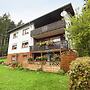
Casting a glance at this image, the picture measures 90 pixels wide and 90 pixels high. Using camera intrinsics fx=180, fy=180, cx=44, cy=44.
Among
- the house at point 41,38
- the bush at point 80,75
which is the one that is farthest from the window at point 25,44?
the bush at point 80,75

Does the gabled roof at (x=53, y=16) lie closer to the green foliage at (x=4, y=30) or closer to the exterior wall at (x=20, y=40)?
the exterior wall at (x=20, y=40)

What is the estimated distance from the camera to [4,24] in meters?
76.6

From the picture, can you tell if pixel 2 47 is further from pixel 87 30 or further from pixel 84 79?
pixel 84 79

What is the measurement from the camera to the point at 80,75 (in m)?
7.25

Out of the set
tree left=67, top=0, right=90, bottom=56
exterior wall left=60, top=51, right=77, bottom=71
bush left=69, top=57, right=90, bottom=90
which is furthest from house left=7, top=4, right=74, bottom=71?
bush left=69, top=57, right=90, bottom=90

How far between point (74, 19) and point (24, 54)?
20.3 meters

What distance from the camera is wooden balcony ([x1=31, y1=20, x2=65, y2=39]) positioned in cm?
2781

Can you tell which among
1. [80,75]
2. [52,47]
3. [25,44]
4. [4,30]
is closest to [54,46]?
[52,47]

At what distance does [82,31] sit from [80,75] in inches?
418

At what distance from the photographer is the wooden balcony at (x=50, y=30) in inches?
1095

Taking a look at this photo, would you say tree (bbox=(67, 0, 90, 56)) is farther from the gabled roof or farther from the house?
the gabled roof

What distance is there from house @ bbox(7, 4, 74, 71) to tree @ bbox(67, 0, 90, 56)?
7336mm

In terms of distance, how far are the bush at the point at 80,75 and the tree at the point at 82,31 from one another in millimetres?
9779

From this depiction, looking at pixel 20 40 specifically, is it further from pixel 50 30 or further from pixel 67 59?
pixel 67 59
